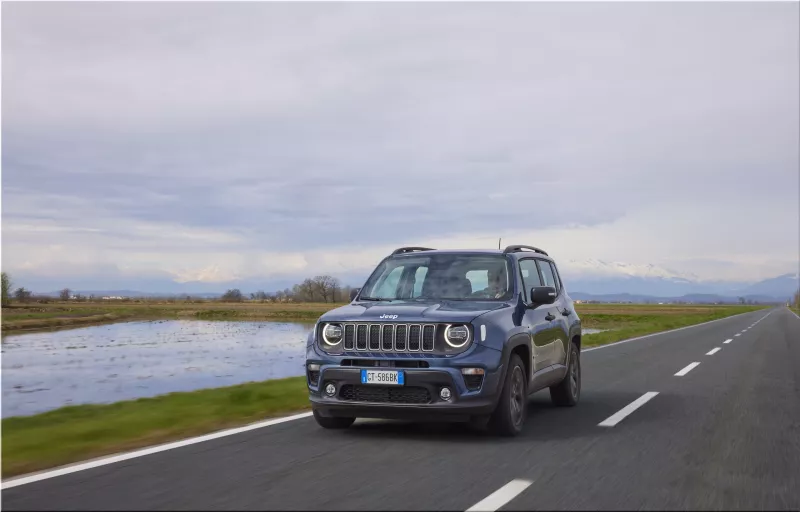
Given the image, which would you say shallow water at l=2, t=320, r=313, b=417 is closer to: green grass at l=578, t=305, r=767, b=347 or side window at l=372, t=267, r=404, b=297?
side window at l=372, t=267, r=404, b=297

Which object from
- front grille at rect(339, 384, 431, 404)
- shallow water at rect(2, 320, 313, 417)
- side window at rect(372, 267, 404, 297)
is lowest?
shallow water at rect(2, 320, 313, 417)

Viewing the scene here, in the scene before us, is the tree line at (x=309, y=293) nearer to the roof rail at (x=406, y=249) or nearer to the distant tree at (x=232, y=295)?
the distant tree at (x=232, y=295)

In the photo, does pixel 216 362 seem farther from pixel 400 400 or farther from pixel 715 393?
pixel 400 400

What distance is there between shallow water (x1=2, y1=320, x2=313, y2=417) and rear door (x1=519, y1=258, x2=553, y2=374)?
914cm

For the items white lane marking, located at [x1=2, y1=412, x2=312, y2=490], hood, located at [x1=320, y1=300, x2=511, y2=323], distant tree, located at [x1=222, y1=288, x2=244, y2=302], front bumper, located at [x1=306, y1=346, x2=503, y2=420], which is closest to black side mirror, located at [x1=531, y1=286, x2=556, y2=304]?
hood, located at [x1=320, y1=300, x2=511, y2=323]

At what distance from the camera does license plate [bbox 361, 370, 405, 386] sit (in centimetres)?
703

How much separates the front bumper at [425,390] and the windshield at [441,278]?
3.91ft

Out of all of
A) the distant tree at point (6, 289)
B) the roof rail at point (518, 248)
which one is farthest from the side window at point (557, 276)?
the distant tree at point (6, 289)

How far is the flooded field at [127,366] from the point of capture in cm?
1653

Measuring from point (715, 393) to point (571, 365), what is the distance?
9.48 ft

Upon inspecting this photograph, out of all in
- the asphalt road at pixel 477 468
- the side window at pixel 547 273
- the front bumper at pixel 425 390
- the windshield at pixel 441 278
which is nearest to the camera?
the asphalt road at pixel 477 468

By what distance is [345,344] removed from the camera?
24.1 ft

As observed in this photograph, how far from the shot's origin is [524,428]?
8078 millimetres

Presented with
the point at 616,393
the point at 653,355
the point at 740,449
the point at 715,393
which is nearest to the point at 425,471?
the point at 740,449
